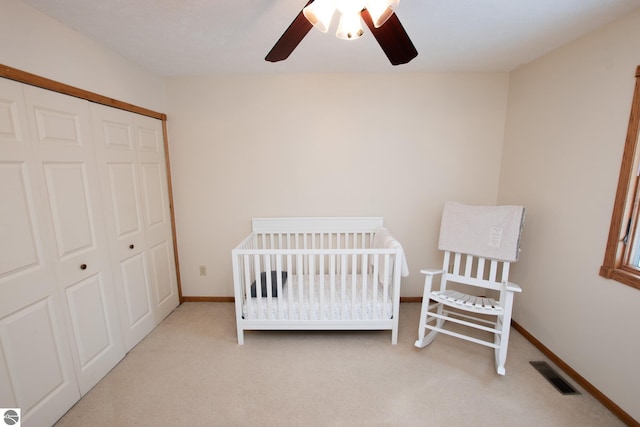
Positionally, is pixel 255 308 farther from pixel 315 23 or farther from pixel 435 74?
pixel 435 74

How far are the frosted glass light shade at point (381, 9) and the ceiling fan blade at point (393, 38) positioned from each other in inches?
1.3

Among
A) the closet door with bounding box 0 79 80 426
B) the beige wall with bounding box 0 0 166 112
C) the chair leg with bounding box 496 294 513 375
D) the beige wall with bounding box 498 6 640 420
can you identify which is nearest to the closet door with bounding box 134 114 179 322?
the beige wall with bounding box 0 0 166 112

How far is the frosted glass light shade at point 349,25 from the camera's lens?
1.12 m

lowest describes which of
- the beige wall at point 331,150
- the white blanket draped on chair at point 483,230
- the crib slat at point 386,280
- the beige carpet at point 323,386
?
the beige carpet at point 323,386

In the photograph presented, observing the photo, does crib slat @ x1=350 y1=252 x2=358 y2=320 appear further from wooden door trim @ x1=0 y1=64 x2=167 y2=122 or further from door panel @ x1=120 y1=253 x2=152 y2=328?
wooden door trim @ x1=0 y1=64 x2=167 y2=122

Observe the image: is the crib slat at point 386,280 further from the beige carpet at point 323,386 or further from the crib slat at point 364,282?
the beige carpet at point 323,386

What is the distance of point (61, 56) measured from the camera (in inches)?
61.5

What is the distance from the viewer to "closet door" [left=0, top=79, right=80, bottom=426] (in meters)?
1.27

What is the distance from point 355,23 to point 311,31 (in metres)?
0.73

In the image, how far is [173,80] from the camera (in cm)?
253

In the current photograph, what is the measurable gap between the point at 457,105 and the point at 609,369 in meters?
2.25

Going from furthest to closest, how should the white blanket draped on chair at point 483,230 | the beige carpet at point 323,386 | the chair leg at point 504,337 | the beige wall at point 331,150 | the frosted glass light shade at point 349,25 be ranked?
1. the beige wall at point 331,150
2. the white blanket draped on chair at point 483,230
3. the chair leg at point 504,337
4. the beige carpet at point 323,386
5. the frosted glass light shade at point 349,25

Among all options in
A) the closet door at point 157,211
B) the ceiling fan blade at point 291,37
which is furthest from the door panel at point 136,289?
the ceiling fan blade at point 291,37

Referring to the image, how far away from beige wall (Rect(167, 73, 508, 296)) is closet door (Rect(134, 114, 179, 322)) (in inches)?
5.7
